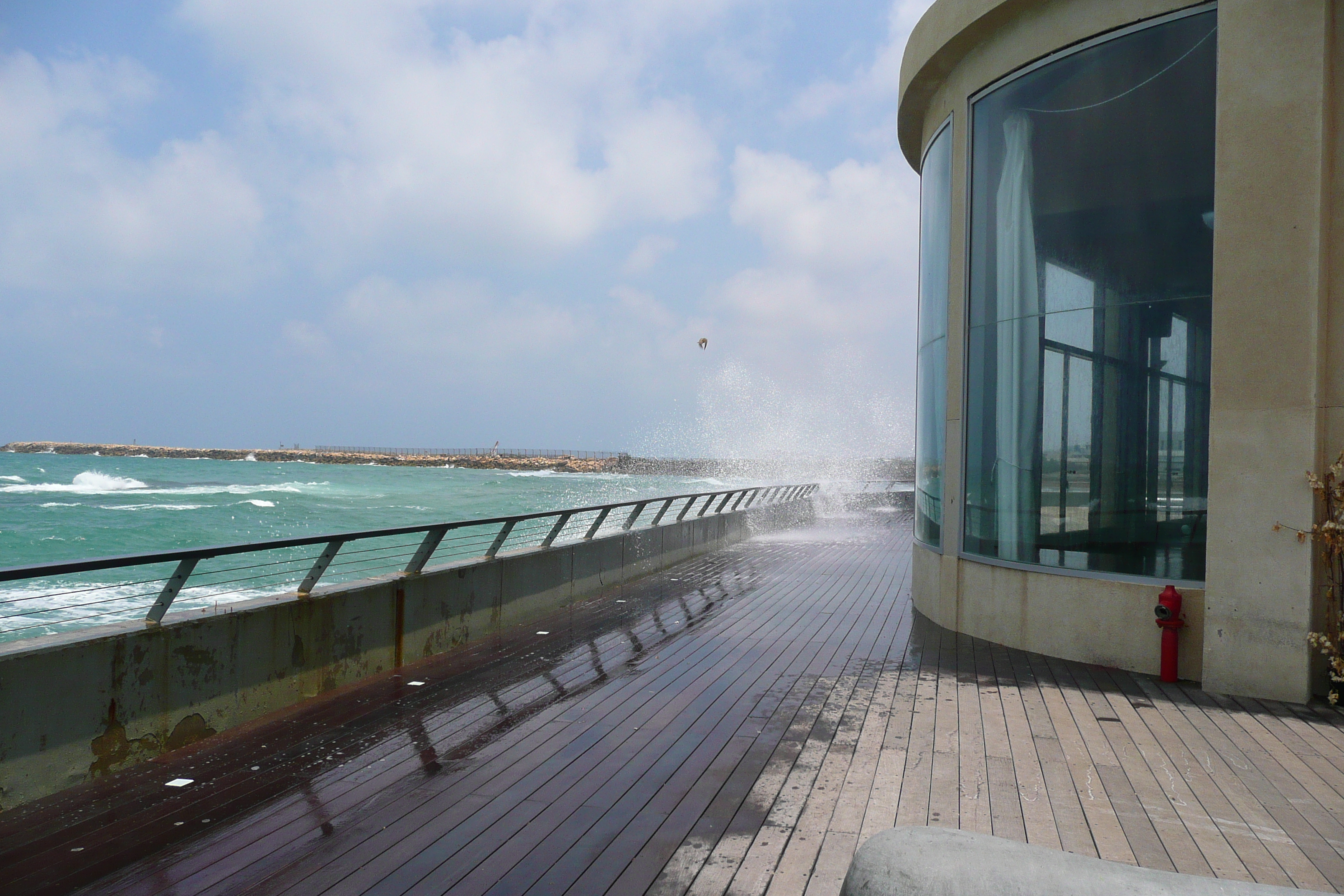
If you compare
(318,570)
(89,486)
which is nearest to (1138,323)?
(318,570)

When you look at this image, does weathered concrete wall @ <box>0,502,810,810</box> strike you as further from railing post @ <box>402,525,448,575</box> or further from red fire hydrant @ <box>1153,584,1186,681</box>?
red fire hydrant @ <box>1153,584,1186,681</box>

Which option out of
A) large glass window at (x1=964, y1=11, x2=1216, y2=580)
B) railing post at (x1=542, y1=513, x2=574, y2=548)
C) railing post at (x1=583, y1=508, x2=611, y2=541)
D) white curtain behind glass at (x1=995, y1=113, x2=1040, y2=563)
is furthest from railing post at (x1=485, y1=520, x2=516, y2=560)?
white curtain behind glass at (x1=995, y1=113, x2=1040, y2=563)

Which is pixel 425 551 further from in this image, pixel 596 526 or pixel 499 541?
pixel 596 526

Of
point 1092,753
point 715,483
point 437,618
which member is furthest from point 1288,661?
point 715,483

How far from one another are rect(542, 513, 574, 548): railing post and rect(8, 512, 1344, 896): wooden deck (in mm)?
2119

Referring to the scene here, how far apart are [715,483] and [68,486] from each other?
168 feet

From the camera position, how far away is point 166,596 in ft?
14.4

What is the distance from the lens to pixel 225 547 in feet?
15.9

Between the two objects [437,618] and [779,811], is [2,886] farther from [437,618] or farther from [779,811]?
[437,618]

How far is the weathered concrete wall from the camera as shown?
3.75 metres

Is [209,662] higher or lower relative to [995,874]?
lower

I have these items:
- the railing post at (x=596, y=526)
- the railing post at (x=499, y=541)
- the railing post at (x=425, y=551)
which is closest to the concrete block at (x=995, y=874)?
the railing post at (x=425, y=551)

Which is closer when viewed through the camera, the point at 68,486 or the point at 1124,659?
the point at 1124,659

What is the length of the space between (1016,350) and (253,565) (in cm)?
626
